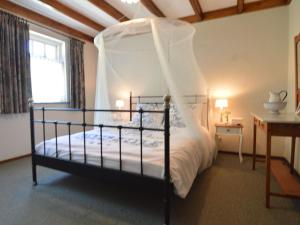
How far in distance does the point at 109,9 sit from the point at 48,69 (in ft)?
6.16

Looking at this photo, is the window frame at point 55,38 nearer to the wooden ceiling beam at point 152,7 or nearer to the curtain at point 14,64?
the curtain at point 14,64

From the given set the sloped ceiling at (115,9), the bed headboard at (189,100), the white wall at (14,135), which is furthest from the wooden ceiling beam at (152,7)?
the white wall at (14,135)

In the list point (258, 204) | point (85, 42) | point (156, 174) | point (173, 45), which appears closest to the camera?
point (156, 174)

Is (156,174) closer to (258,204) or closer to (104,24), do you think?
(258,204)

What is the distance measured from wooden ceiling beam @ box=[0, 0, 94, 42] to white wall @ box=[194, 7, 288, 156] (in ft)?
9.36

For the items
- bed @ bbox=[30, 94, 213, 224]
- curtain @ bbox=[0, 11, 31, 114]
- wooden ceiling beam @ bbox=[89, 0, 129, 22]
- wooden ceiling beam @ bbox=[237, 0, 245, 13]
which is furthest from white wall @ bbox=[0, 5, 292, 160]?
wooden ceiling beam @ bbox=[89, 0, 129, 22]

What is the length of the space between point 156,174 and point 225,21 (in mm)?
3501

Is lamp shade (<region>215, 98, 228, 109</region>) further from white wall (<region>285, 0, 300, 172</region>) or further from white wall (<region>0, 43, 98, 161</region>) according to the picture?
white wall (<region>0, 43, 98, 161</region>)

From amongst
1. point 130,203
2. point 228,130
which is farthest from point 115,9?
point 130,203

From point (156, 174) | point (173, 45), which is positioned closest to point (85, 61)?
point (173, 45)

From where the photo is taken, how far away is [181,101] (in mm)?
2211

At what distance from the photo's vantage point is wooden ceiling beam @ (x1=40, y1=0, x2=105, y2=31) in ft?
10.9

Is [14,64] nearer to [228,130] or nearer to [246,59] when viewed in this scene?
[228,130]

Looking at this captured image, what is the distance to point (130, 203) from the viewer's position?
6.98ft
